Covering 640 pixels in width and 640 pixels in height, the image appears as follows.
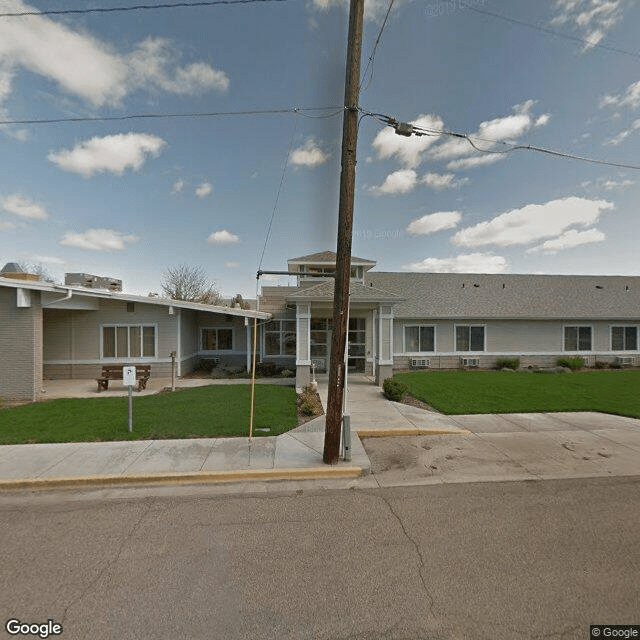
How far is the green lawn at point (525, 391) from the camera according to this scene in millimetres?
9789

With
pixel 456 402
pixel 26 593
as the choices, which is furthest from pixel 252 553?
pixel 456 402

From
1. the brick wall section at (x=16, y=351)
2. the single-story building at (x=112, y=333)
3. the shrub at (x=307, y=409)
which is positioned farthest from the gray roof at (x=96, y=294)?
the shrub at (x=307, y=409)

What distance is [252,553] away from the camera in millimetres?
3598

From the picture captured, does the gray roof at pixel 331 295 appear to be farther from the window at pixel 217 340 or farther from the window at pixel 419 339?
the window at pixel 217 340

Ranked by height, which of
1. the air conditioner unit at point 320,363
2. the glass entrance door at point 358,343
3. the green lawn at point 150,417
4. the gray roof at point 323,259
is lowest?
the green lawn at point 150,417

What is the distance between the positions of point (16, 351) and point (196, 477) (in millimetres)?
9462

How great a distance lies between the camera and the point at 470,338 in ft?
59.0

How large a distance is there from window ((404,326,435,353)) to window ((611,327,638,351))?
35.6 feet

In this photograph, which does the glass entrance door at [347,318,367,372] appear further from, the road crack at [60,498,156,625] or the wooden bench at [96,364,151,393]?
the road crack at [60,498,156,625]

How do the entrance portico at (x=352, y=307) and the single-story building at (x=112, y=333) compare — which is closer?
the entrance portico at (x=352, y=307)

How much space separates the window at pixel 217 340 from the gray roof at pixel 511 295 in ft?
29.1

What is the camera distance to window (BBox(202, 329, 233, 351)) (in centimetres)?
1808

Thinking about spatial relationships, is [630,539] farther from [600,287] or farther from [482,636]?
[600,287]

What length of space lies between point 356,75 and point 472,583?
7280 mm
